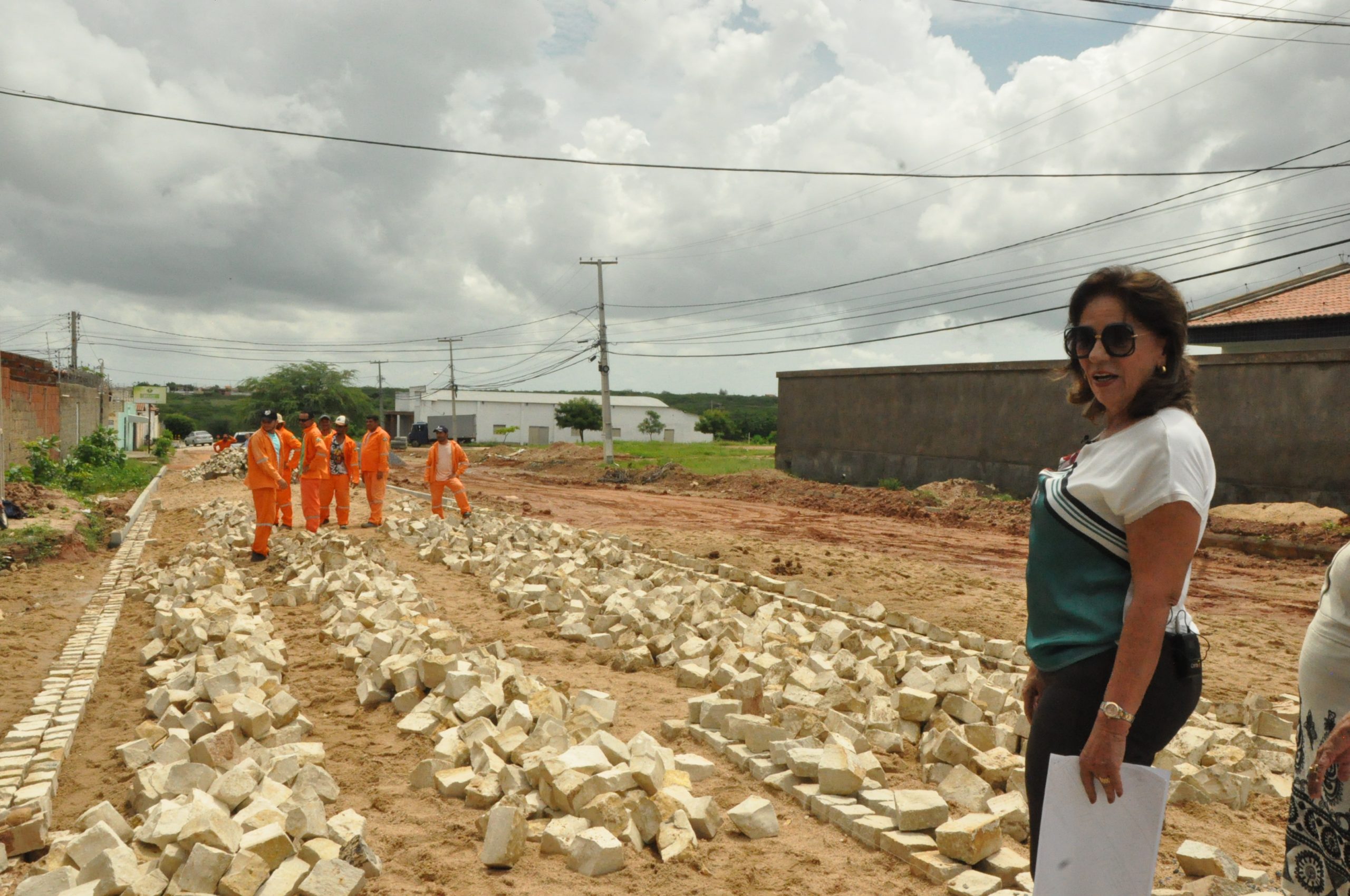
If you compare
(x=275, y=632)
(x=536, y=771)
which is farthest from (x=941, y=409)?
(x=536, y=771)

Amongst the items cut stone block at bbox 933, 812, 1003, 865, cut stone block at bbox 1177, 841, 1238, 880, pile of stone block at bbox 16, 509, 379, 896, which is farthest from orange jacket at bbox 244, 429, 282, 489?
cut stone block at bbox 1177, 841, 1238, 880

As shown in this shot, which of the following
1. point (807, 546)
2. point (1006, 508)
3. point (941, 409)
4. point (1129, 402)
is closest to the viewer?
point (1129, 402)

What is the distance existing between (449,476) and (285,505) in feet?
7.75

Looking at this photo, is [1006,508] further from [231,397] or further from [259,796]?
[231,397]

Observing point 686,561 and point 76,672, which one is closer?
point 76,672

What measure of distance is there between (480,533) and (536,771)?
8.46 meters

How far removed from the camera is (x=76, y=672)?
6.14m

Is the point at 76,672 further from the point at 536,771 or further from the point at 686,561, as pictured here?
the point at 686,561

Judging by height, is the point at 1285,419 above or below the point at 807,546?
above

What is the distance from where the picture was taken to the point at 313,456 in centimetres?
1282

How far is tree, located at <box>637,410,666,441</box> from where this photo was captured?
8756cm

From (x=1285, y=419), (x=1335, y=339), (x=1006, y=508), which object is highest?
(x=1335, y=339)

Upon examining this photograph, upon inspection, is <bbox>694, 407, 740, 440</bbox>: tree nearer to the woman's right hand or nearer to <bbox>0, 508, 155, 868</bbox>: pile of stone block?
<bbox>0, 508, 155, 868</bbox>: pile of stone block

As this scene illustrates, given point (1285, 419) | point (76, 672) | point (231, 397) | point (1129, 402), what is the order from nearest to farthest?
point (1129, 402), point (76, 672), point (1285, 419), point (231, 397)
